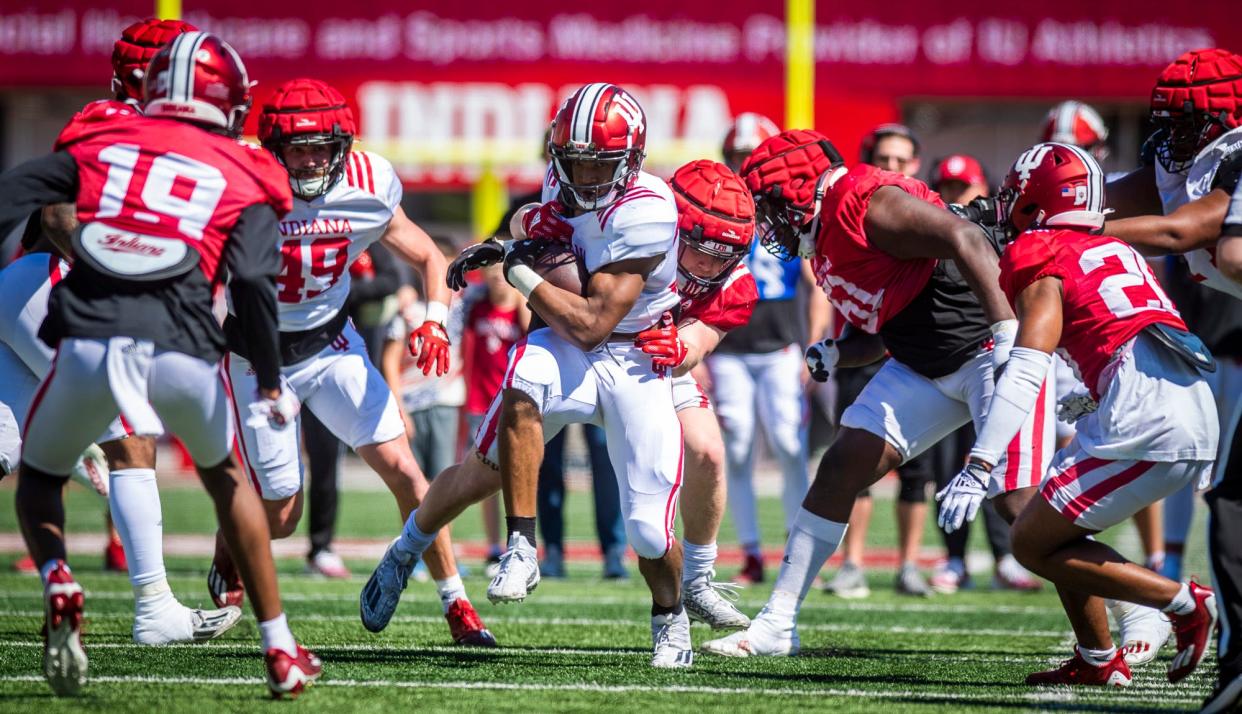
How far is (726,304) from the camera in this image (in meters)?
5.24

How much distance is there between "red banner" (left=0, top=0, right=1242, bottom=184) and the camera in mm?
17047

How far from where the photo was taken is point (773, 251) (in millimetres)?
5254

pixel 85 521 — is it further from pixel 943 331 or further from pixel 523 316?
pixel 943 331

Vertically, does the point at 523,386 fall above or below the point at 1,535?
above

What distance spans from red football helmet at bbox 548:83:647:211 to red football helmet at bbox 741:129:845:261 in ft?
1.67

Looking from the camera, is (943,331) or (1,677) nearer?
(1,677)

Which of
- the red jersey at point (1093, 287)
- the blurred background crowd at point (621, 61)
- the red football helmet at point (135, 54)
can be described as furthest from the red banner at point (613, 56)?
the red jersey at point (1093, 287)

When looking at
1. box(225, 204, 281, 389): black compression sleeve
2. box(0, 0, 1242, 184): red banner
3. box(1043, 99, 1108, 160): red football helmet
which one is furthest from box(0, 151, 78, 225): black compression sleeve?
box(0, 0, 1242, 184): red banner

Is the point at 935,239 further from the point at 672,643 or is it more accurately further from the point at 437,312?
the point at 437,312

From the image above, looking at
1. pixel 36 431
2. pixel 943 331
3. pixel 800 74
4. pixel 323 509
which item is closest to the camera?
pixel 36 431

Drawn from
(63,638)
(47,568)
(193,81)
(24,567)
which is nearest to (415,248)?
(193,81)

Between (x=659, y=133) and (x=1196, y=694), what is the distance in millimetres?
13088

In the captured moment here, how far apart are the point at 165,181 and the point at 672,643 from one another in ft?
7.00

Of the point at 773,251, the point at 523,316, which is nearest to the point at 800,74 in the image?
the point at 523,316
